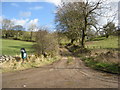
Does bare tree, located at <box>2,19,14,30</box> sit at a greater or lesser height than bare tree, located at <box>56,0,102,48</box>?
greater

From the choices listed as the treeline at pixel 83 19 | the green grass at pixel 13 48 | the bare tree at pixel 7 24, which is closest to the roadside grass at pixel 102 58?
the treeline at pixel 83 19

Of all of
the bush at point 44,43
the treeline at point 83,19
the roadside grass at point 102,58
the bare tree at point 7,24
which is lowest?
the roadside grass at point 102,58

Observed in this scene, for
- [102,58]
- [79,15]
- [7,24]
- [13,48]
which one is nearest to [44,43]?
[102,58]

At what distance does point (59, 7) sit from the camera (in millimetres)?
24531

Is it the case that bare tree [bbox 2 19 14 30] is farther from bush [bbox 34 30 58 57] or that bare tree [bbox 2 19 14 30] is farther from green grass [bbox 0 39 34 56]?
bush [bbox 34 30 58 57]

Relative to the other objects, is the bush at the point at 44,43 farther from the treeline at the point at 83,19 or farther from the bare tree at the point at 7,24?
the bare tree at the point at 7,24

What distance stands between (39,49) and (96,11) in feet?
45.9

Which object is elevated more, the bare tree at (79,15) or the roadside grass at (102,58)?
the bare tree at (79,15)

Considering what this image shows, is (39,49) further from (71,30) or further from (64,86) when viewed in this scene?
(71,30)

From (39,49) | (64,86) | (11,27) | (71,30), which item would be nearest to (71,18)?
(71,30)

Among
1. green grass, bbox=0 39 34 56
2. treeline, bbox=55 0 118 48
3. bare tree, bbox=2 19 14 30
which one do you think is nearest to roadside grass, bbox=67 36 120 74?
treeline, bbox=55 0 118 48

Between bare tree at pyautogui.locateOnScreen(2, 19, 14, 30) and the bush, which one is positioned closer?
the bush

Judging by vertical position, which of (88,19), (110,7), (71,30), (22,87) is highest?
(110,7)

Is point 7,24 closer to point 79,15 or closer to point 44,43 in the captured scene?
point 79,15
